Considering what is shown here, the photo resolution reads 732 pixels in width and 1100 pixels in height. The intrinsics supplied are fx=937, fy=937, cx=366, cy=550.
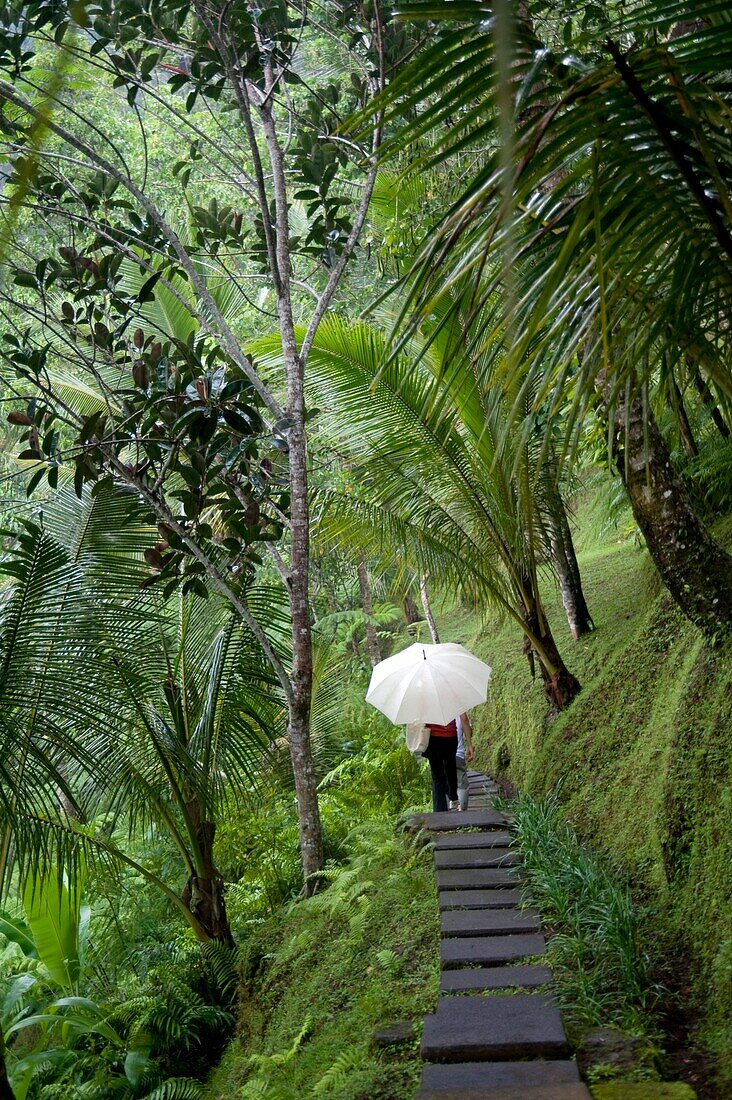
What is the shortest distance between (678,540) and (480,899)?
90.0 inches

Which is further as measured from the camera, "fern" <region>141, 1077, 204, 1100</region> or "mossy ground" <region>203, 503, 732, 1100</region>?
"fern" <region>141, 1077, 204, 1100</region>

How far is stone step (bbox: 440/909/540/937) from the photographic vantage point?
4781mm

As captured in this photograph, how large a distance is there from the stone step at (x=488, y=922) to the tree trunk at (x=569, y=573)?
12.0 ft

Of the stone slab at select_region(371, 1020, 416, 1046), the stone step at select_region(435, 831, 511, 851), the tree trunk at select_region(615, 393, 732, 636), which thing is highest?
the tree trunk at select_region(615, 393, 732, 636)

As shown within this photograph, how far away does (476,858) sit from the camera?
19.5ft

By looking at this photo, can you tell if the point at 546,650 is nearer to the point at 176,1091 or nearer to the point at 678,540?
the point at 678,540

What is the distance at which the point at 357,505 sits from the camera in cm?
871

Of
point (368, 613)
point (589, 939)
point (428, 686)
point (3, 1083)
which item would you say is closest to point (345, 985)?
point (589, 939)

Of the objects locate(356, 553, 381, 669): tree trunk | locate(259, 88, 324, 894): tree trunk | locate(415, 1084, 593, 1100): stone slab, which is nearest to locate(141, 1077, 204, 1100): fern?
locate(259, 88, 324, 894): tree trunk

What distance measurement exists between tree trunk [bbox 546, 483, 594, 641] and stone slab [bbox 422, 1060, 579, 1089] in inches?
Result: 199

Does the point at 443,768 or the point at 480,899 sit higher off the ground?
the point at 443,768

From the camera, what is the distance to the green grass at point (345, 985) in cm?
398

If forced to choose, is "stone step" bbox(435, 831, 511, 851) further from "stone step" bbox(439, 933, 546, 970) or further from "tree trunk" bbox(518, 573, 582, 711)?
"tree trunk" bbox(518, 573, 582, 711)

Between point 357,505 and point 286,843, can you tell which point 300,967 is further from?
point 357,505
